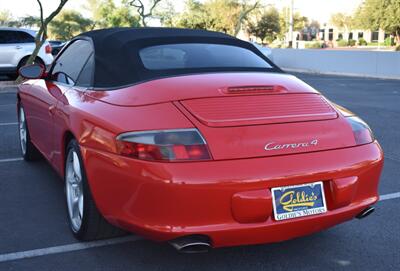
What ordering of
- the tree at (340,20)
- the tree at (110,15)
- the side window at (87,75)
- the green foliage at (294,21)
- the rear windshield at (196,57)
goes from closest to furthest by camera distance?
the rear windshield at (196,57) < the side window at (87,75) < the tree at (110,15) < the green foliage at (294,21) < the tree at (340,20)

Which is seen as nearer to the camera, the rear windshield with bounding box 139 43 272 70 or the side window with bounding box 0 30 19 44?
the rear windshield with bounding box 139 43 272 70

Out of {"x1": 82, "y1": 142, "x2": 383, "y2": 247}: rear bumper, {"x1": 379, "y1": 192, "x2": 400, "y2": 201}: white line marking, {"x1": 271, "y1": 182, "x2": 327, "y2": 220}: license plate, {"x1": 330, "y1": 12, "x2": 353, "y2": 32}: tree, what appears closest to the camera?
{"x1": 82, "y1": 142, "x2": 383, "y2": 247}: rear bumper

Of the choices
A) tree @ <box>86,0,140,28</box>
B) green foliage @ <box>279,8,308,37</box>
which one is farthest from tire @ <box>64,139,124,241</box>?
green foliage @ <box>279,8,308,37</box>

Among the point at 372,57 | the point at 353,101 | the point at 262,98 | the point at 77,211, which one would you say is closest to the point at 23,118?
the point at 77,211

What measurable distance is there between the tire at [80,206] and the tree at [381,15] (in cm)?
4088

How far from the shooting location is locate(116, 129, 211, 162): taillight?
A: 281cm

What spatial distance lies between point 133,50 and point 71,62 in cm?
106

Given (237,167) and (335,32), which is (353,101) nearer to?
(237,167)

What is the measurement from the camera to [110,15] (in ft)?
236

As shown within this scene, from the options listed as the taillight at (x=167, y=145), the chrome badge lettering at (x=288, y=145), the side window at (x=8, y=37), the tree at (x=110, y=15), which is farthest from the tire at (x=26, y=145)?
the tree at (x=110, y=15)

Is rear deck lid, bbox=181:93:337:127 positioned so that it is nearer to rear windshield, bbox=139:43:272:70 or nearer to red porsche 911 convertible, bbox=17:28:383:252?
red porsche 911 convertible, bbox=17:28:383:252

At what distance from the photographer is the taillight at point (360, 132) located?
3265 millimetres

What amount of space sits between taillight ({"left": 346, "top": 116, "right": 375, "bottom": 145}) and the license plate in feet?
1.63

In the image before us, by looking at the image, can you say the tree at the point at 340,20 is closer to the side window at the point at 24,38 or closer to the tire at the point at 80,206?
the side window at the point at 24,38
